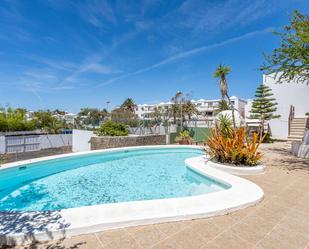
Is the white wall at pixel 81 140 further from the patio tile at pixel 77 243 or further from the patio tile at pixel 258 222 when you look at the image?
the patio tile at pixel 258 222

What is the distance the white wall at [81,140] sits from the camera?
557 inches

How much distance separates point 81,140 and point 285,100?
18.1m

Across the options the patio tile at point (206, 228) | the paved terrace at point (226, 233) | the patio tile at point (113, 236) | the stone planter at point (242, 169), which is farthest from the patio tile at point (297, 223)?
the stone planter at point (242, 169)

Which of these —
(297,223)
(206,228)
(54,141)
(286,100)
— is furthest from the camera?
(286,100)

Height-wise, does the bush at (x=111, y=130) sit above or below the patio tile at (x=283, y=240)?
above

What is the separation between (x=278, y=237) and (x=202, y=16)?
10961 mm

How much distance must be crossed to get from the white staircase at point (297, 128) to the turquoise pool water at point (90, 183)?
32.2 feet

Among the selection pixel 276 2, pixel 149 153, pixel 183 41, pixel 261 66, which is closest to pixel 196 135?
pixel 149 153

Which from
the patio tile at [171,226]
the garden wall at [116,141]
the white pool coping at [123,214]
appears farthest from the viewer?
the garden wall at [116,141]

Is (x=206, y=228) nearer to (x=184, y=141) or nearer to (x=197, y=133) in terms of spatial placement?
(x=184, y=141)

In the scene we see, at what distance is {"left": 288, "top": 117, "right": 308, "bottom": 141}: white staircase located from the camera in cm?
1320

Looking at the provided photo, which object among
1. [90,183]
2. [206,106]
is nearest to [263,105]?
[90,183]

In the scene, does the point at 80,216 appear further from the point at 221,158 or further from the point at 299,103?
the point at 299,103

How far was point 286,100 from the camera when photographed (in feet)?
54.5
